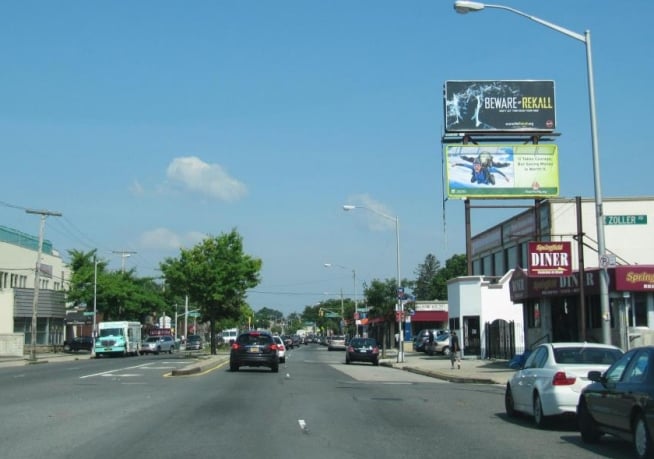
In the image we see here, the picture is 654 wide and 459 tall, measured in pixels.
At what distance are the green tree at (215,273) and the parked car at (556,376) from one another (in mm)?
38816

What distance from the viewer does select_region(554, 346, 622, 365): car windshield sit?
1462 cm

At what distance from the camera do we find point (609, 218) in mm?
48688

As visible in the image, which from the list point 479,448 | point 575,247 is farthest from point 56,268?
point 479,448

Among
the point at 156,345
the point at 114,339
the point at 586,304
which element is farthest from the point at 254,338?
the point at 156,345

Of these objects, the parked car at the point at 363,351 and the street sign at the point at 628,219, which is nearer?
the parked car at the point at 363,351

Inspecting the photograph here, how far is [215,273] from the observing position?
5300 cm

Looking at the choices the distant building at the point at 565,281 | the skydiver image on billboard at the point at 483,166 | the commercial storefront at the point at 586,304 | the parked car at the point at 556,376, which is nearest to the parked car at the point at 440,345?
the distant building at the point at 565,281

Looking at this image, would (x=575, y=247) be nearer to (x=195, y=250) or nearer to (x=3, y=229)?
(x=195, y=250)

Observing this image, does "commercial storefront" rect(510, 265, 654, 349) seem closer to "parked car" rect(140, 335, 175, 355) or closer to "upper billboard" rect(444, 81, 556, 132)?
"upper billboard" rect(444, 81, 556, 132)

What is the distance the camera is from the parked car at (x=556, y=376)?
549 inches

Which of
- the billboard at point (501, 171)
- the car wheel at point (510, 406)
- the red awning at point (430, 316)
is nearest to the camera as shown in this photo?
the car wheel at point (510, 406)

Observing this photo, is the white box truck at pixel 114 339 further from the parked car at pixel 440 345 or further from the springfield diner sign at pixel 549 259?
the springfield diner sign at pixel 549 259

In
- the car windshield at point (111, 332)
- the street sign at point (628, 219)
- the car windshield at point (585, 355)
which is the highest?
the street sign at point (628, 219)

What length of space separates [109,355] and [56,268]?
25797 mm
